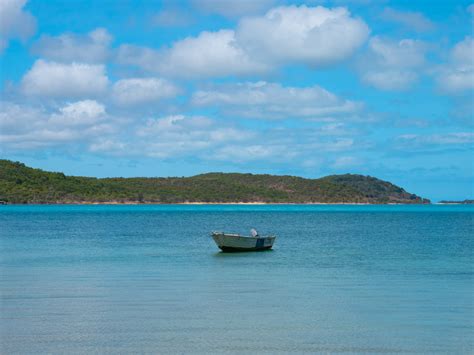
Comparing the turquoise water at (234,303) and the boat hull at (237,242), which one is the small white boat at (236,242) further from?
the turquoise water at (234,303)

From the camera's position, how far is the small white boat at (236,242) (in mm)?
45000

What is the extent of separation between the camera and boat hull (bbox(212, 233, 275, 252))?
45.0m

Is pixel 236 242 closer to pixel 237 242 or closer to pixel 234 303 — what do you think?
pixel 237 242

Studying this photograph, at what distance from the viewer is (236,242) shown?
149 ft

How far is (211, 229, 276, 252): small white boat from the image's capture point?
148 feet

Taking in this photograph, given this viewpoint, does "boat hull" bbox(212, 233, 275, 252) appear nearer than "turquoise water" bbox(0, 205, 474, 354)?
No

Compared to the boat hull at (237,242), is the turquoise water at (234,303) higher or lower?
lower

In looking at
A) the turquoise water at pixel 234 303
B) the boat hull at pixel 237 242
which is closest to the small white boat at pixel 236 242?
the boat hull at pixel 237 242

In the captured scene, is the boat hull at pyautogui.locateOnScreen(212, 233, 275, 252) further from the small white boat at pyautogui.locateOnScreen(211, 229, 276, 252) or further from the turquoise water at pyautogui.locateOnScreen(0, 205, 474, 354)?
the turquoise water at pyautogui.locateOnScreen(0, 205, 474, 354)

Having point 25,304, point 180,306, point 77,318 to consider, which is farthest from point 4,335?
point 180,306

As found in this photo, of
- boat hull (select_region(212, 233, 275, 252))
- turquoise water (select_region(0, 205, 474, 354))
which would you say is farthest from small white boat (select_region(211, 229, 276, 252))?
turquoise water (select_region(0, 205, 474, 354))

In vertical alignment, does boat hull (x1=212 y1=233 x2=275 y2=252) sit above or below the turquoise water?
above

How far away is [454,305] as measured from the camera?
2245 centimetres

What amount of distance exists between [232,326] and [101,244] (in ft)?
112
